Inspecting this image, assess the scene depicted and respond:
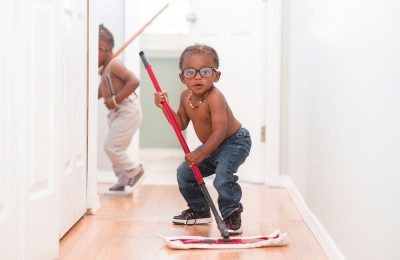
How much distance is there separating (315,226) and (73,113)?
913 millimetres

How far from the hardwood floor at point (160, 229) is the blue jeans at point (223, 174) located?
0.10m

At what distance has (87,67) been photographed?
2.55 meters

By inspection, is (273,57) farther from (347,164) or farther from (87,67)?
(347,164)

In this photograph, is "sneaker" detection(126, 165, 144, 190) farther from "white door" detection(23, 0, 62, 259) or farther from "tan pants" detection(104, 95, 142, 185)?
"white door" detection(23, 0, 62, 259)

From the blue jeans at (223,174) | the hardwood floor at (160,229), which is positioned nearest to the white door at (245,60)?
the hardwood floor at (160,229)

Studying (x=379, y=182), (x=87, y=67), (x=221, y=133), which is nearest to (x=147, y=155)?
(x=87, y=67)

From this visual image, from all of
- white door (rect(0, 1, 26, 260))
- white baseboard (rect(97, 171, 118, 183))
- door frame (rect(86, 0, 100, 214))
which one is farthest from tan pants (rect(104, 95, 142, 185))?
white door (rect(0, 1, 26, 260))

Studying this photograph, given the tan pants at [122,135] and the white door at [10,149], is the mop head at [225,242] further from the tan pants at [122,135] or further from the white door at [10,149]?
the tan pants at [122,135]

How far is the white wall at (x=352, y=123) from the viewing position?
51.8 inches

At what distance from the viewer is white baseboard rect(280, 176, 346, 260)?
1.90m

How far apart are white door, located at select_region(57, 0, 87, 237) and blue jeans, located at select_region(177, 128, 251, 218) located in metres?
0.37

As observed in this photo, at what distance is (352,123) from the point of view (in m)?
1.69

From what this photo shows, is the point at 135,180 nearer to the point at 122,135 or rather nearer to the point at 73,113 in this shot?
the point at 122,135

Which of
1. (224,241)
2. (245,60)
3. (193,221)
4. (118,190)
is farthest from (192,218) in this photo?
(245,60)
